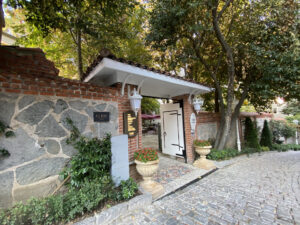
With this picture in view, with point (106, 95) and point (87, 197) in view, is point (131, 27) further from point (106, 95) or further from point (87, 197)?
point (87, 197)

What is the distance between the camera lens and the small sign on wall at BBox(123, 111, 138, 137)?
9.60ft

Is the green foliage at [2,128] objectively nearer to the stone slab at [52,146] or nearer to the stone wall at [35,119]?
the stone wall at [35,119]

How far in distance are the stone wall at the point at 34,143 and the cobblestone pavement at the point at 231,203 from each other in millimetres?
1316

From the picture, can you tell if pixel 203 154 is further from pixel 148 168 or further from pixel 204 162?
pixel 148 168

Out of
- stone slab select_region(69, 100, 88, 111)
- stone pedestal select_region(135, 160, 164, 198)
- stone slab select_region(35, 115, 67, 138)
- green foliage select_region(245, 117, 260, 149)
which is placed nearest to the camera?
stone slab select_region(35, 115, 67, 138)

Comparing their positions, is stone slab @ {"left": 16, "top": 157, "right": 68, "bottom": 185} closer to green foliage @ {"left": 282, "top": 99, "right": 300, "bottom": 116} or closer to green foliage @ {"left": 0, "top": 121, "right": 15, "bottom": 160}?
green foliage @ {"left": 0, "top": 121, "right": 15, "bottom": 160}

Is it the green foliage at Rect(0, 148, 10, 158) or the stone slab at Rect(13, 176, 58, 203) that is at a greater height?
the green foliage at Rect(0, 148, 10, 158)

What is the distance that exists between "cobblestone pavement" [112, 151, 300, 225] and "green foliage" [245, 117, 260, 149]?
11.1ft

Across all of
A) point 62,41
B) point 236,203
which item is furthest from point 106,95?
point 62,41

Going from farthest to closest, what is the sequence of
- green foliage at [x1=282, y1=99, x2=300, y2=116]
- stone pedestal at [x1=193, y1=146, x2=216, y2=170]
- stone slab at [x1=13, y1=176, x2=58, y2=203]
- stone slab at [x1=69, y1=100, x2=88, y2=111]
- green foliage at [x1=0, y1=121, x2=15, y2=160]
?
green foliage at [x1=282, y1=99, x2=300, y2=116], stone pedestal at [x1=193, y1=146, x2=216, y2=170], stone slab at [x1=69, y1=100, x2=88, y2=111], stone slab at [x1=13, y1=176, x2=58, y2=203], green foliage at [x1=0, y1=121, x2=15, y2=160]

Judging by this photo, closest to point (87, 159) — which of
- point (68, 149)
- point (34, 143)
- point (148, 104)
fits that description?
point (68, 149)

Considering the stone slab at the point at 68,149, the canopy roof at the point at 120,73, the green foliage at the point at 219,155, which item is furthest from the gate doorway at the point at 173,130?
the stone slab at the point at 68,149

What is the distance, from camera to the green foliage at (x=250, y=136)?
263 inches

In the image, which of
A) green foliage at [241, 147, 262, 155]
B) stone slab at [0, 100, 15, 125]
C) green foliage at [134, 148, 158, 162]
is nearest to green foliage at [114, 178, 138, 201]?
green foliage at [134, 148, 158, 162]
